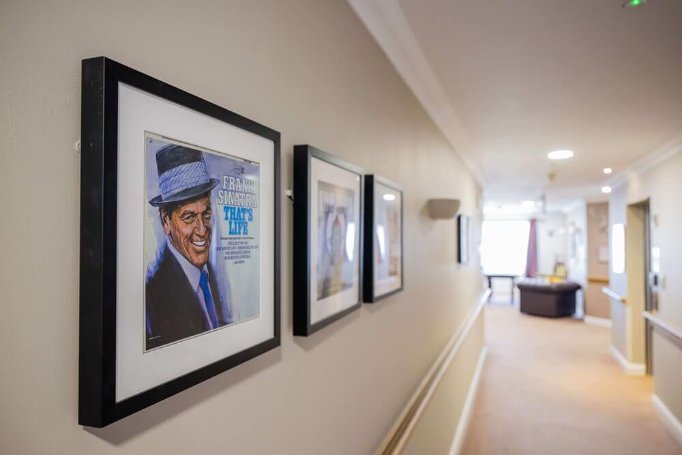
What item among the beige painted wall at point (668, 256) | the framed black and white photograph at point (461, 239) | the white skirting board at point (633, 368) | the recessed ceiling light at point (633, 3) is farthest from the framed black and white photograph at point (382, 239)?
the white skirting board at point (633, 368)

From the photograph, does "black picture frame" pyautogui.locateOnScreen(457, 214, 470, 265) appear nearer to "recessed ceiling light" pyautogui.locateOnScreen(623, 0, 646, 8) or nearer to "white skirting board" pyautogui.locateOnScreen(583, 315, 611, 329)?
"recessed ceiling light" pyautogui.locateOnScreen(623, 0, 646, 8)

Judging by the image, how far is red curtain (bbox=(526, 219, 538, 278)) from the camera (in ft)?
41.8

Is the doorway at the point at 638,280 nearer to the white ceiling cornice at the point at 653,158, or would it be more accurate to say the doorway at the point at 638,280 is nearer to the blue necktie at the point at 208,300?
the white ceiling cornice at the point at 653,158

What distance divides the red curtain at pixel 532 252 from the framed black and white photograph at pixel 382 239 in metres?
12.1

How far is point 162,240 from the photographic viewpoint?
0.59 meters

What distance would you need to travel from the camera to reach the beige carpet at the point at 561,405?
3.52m

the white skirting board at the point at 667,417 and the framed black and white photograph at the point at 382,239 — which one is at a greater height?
the framed black and white photograph at the point at 382,239

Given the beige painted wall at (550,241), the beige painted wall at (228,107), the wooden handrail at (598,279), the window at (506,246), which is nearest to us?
the beige painted wall at (228,107)

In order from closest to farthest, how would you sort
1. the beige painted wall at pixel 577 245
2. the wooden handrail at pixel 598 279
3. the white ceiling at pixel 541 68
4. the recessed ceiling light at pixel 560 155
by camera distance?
the white ceiling at pixel 541 68 < the recessed ceiling light at pixel 560 155 < the wooden handrail at pixel 598 279 < the beige painted wall at pixel 577 245

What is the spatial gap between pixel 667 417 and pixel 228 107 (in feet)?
15.4

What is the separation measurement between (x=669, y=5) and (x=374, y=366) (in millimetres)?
1540

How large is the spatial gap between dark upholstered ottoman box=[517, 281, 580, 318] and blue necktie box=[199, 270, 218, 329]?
370 inches

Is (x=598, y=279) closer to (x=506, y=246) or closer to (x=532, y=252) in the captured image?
(x=532, y=252)

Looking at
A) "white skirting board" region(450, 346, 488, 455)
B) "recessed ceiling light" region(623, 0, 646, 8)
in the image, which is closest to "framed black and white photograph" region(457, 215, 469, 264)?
"white skirting board" region(450, 346, 488, 455)
